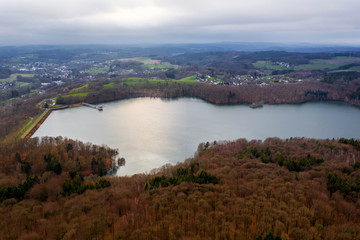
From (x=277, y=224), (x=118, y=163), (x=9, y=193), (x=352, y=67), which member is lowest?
(x=118, y=163)

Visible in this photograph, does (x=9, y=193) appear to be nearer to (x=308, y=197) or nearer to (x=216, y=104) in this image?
(x=308, y=197)

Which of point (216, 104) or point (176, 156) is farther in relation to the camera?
point (216, 104)

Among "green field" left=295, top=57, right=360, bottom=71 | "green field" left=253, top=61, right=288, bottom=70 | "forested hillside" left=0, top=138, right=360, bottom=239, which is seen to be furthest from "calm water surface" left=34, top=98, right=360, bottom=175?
"green field" left=253, top=61, right=288, bottom=70

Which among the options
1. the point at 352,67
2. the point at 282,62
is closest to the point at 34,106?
the point at 352,67

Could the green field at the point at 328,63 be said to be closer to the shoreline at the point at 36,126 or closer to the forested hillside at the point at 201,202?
the forested hillside at the point at 201,202

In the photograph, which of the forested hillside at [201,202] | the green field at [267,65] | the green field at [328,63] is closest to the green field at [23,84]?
the forested hillside at [201,202]

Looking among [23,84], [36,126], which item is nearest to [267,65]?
[36,126]
